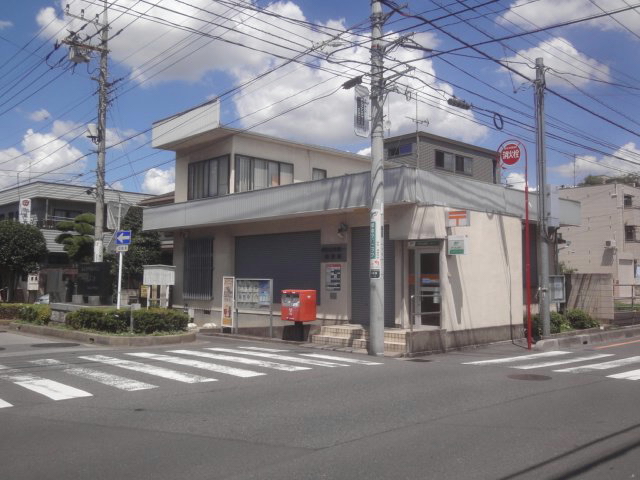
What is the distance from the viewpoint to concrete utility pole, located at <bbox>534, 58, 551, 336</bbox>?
59.5 ft

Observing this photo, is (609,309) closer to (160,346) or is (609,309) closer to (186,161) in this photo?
(160,346)

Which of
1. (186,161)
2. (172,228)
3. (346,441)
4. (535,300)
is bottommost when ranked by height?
(346,441)

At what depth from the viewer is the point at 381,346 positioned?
15320 mm

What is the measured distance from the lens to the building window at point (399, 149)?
32.9m

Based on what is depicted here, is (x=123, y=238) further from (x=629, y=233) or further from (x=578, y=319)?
(x=629, y=233)

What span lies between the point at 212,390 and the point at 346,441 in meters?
3.75

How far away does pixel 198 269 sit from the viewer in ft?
82.8

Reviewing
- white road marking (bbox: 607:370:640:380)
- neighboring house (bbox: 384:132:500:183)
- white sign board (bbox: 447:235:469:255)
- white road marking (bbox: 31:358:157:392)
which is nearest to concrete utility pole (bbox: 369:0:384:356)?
white sign board (bbox: 447:235:469:255)

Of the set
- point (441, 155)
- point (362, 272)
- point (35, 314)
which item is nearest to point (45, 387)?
point (362, 272)

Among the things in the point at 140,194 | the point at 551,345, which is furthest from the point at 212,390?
the point at 140,194

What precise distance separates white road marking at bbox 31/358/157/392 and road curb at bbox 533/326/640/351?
11.7 metres

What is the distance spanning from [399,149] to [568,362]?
70.1 ft

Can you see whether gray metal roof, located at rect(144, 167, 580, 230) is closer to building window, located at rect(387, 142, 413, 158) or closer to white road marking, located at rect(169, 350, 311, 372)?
white road marking, located at rect(169, 350, 311, 372)

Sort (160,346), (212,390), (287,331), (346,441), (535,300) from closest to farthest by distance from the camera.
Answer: (346,441)
(212,390)
(160,346)
(287,331)
(535,300)
